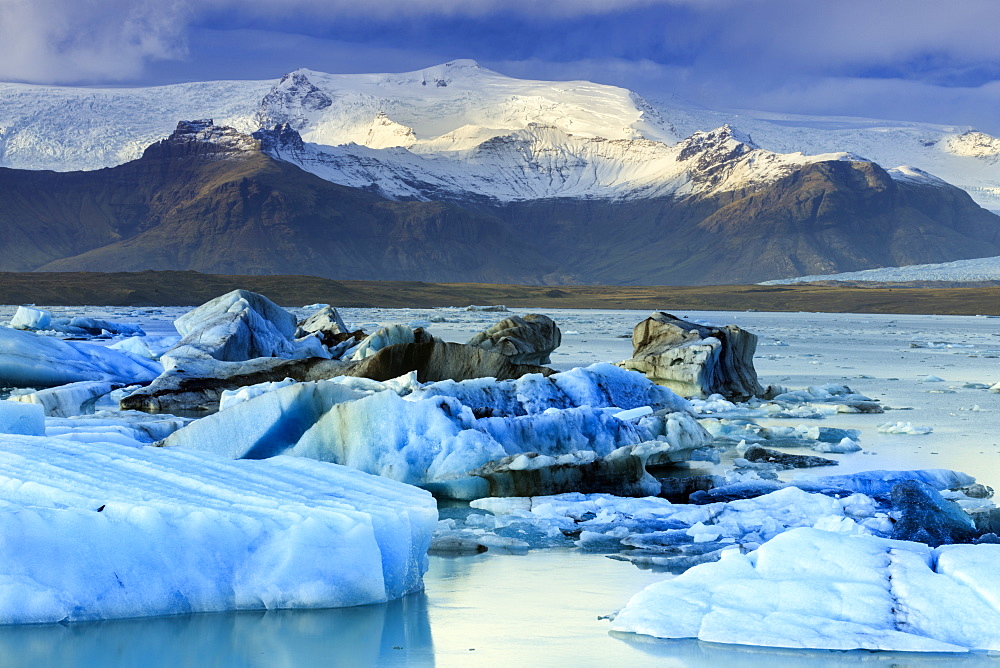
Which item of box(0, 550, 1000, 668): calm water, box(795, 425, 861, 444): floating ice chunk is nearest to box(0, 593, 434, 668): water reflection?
box(0, 550, 1000, 668): calm water

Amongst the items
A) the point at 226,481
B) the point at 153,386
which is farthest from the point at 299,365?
the point at 226,481

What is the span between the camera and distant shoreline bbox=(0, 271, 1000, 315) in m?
70.3

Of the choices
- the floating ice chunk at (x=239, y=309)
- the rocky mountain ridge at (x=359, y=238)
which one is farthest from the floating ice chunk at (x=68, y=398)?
the rocky mountain ridge at (x=359, y=238)

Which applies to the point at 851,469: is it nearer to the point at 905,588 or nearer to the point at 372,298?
the point at 905,588

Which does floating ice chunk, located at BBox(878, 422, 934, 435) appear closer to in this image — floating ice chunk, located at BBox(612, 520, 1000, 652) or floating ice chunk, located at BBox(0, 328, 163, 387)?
floating ice chunk, located at BBox(612, 520, 1000, 652)

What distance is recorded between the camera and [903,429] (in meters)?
10.9

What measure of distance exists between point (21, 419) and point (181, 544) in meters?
2.53

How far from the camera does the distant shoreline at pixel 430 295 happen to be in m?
70.3

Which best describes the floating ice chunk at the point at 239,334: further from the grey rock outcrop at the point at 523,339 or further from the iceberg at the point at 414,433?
the iceberg at the point at 414,433

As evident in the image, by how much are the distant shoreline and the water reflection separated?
67047 mm

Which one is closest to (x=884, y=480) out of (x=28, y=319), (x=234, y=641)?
(x=234, y=641)

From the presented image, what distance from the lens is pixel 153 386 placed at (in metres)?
11.7

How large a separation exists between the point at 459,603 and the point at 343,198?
195170 millimetres

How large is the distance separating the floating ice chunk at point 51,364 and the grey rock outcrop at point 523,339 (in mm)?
5122
